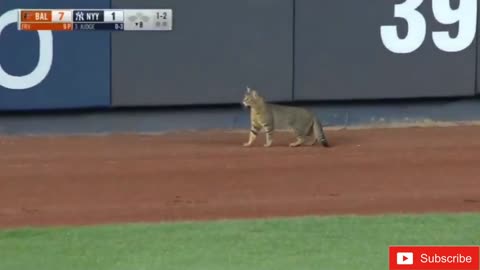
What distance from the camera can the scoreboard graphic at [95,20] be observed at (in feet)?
53.6

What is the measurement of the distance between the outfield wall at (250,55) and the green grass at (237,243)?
5460 mm

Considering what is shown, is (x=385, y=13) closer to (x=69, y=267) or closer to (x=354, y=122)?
(x=354, y=122)

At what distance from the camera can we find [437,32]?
18.0 meters

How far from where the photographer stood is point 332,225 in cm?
1147

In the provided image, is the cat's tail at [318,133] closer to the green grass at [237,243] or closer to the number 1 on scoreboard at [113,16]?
the number 1 on scoreboard at [113,16]

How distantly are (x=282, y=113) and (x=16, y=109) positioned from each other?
3065mm

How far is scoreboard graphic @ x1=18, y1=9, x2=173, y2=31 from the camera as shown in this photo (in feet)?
53.6

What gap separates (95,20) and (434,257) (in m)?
7.95

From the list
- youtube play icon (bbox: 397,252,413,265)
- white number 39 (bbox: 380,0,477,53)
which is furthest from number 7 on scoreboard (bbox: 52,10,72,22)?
youtube play icon (bbox: 397,252,413,265)

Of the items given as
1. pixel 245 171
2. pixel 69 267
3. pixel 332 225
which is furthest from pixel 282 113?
pixel 69 267

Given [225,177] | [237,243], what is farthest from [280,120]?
[237,243]

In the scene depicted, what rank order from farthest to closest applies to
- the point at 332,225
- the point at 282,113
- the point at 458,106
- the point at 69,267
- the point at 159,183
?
the point at 458,106, the point at 282,113, the point at 159,183, the point at 332,225, the point at 69,267

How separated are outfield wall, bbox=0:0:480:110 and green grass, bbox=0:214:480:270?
546 cm

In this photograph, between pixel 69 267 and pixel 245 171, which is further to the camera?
pixel 245 171
